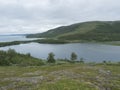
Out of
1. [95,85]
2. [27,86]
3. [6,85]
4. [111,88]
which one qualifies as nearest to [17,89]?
[27,86]

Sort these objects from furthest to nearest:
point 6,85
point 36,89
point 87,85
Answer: point 6,85 < point 87,85 < point 36,89

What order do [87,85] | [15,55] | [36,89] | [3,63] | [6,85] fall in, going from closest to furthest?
[36,89] < [87,85] < [6,85] < [3,63] < [15,55]

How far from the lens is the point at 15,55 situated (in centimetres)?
15600

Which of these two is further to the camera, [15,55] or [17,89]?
[15,55]

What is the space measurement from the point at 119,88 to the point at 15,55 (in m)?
128

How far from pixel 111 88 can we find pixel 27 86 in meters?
14.6

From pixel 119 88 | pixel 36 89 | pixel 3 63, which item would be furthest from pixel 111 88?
pixel 3 63

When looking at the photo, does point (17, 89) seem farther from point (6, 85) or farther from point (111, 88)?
point (111, 88)

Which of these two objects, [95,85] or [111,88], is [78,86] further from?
[111,88]

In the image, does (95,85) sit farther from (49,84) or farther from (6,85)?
(6,85)

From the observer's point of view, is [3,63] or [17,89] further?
[3,63]

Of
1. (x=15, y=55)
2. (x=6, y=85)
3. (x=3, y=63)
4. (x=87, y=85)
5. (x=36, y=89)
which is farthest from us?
(x=15, y=55)

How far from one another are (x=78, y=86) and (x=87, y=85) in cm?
211

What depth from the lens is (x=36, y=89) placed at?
32688 millimetres
